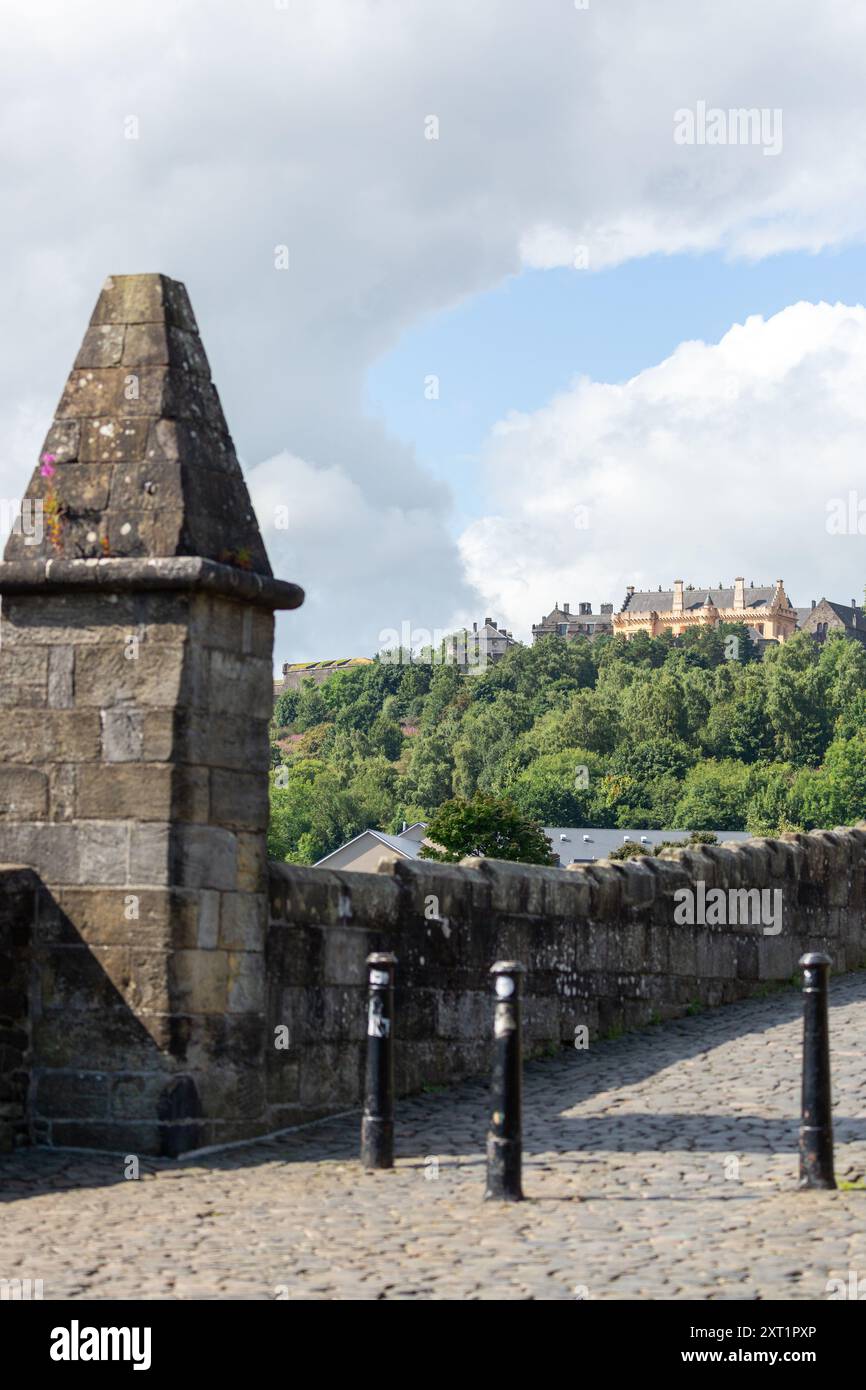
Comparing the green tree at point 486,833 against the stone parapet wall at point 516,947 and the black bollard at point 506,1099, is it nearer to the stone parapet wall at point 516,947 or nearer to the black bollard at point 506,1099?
the stone parapet wall at point 516,947

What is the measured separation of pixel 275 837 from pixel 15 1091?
337 feet

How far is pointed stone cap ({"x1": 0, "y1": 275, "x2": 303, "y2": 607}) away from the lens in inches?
316

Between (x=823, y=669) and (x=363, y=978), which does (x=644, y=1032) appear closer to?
(x=363, y=978)

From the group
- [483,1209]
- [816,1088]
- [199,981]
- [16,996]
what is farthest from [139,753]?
[816,1088]

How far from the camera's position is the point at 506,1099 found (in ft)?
23.1

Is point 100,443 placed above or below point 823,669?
below

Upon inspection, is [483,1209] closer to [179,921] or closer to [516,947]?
[179,921]

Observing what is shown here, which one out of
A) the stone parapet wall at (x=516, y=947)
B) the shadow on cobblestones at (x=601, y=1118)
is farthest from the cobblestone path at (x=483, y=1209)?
the stone parapet wall at (x=516, y=947)

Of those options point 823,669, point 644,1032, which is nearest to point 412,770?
point 823,669

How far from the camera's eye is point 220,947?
8008mm

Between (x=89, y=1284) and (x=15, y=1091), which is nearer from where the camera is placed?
(x=89, y=1284)

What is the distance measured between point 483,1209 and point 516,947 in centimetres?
378

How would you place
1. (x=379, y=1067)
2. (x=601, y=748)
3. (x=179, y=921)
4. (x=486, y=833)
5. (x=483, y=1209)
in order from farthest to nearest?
1. (x=601, y=748)
2. (x=486, y=833)
3. (x=179, y=921)
4. (x=379, y=1067)
5. (x=483, y=1209)

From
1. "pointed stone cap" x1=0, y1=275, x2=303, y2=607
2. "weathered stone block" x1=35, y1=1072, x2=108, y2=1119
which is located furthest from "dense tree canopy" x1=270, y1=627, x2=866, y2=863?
"weathered stone block" x1=35, y1=1072, x2=108, y2=1119
